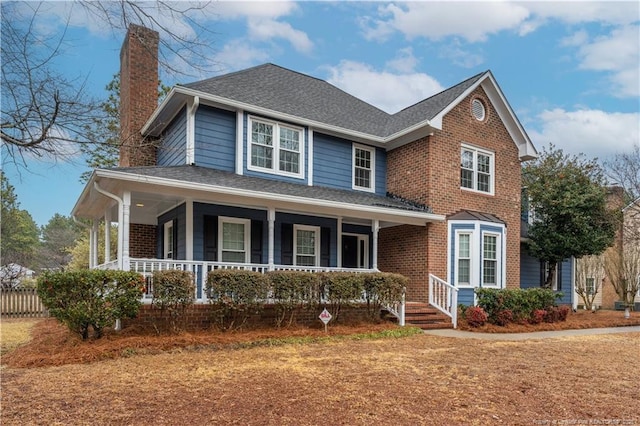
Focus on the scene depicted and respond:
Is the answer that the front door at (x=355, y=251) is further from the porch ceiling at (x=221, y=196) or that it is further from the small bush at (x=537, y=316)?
the small bush at (x=537, y=316)

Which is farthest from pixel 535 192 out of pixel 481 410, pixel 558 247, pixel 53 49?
pixel 53 49

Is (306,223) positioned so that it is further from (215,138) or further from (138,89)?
(138,89)

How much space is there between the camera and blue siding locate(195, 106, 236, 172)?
11953mm

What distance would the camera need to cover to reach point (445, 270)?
13.8 metres

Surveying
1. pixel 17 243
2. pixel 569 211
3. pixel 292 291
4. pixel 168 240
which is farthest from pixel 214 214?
pixel 17 243

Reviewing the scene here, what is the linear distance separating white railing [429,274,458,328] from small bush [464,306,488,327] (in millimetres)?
393

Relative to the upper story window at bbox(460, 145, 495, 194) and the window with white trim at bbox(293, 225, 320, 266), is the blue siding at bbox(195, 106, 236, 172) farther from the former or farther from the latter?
the upper story window at bbox(460, 145, 495, 194)

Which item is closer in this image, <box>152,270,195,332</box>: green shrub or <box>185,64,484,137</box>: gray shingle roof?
<box>152,270,195,332</box>: green shrub

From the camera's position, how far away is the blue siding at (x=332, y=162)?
46.0 feet

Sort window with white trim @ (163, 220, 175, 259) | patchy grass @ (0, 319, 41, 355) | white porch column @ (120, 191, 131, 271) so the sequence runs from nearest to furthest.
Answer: patchy grass @ (0, 319, 41, 355) < white porch column @ (120, 191, 131, 271) < window with white trim @ (163, 220, 175, 259)

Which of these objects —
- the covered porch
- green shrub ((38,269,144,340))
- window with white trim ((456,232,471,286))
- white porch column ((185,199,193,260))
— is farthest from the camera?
window with white trim ((456,232,471,286))

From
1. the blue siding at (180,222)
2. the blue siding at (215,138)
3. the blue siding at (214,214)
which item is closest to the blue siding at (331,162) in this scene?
the blue siding at (214,214)

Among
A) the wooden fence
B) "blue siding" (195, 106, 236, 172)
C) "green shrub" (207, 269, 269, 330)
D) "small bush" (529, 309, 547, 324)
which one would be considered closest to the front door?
"blue siding" (195, 106, 236, 172)

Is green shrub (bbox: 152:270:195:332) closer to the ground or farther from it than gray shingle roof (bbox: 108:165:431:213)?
closer to the ground
